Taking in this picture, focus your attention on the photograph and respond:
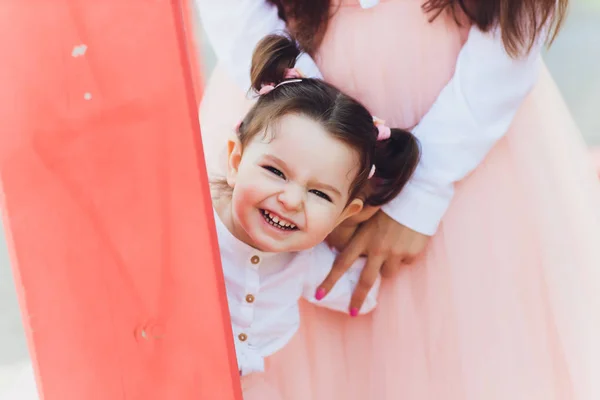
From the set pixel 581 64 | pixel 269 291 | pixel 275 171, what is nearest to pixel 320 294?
pixel 269 291

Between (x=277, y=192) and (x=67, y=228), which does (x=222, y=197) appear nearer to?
(x=277, y=192)

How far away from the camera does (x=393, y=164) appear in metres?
0.55

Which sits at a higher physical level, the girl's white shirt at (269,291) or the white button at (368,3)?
the white button at (368,3)

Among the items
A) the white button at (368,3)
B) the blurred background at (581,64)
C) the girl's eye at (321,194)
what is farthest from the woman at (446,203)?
the blurred background at (581,64)

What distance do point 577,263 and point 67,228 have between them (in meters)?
0.46

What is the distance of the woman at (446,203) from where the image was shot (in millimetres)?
550

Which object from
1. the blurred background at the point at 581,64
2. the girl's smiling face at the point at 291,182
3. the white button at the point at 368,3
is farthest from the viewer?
the blurred background at the point at 581,64

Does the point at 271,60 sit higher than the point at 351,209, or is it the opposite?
the point at 271,60

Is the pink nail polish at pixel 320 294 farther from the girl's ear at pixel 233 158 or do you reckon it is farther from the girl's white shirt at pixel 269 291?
the girl's ear at pixel 233 158

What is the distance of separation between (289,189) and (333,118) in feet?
0.23

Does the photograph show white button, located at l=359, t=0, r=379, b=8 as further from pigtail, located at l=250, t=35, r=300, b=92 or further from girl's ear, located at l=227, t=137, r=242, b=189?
girl's ear, located at l=227, t=137, r=242, b=189

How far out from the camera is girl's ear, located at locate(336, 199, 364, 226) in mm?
531

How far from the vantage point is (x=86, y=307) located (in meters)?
0.32

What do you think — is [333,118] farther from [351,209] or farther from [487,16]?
[487,16]
